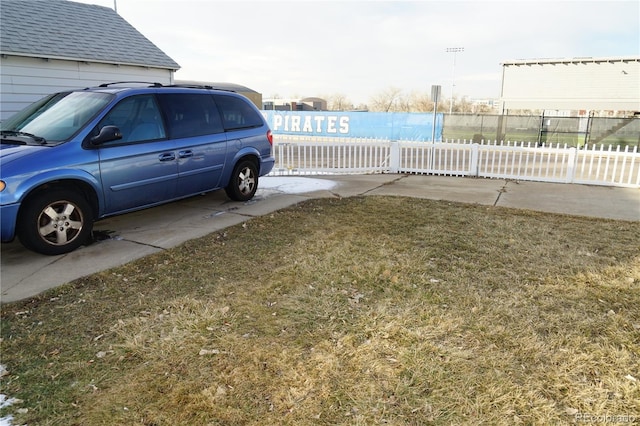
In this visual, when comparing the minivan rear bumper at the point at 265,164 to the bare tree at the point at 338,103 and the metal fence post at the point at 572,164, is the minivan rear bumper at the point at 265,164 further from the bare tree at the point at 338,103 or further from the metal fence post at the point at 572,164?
the bare tree at the point at 338,103

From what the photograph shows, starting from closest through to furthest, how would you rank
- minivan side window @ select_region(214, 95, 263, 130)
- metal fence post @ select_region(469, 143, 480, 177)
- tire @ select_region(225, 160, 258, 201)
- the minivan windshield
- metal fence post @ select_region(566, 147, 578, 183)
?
the minivan windshield, minivan side window @ select_region(214, 95, 263, 130), tire @ select_region(225, 160, 258, 201), metal fence post @ select_region(566, 147, 578, 183), metal fence post @ select_region(469, 143, 480, 177)

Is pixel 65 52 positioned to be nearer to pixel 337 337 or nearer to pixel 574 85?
pixel 337 337

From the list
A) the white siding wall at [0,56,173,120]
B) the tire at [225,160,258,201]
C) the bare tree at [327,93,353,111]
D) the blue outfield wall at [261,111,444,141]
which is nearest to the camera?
the tire at [225,160,258,201]

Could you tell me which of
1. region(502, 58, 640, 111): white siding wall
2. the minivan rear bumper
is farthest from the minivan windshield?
region(502, 58, 640, 111): white siding wall

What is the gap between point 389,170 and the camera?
36.0 feet

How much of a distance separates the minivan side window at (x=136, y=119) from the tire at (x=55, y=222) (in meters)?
0.83

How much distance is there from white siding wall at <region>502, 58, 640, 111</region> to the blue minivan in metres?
30.5

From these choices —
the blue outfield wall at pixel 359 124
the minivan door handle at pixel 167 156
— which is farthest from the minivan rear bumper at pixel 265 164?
the blue outfield wall at pixel 359 124

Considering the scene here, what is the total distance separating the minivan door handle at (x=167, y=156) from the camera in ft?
17.8

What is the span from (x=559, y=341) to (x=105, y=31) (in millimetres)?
11538

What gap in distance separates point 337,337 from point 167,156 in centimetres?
356

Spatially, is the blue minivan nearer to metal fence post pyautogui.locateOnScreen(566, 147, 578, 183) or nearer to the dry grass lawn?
the dry grass lawn

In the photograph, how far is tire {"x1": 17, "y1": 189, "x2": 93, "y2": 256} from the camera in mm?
4293

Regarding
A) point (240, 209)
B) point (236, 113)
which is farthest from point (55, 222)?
point (236, 113)
